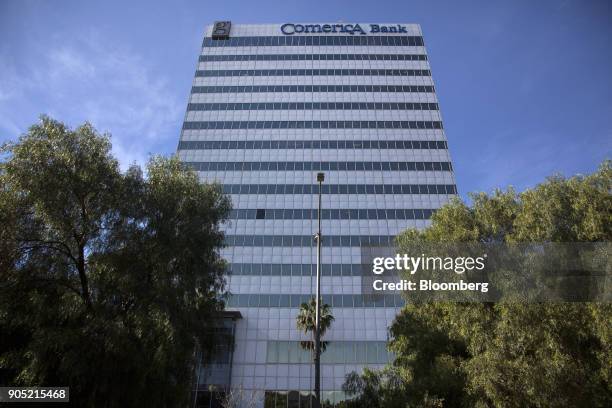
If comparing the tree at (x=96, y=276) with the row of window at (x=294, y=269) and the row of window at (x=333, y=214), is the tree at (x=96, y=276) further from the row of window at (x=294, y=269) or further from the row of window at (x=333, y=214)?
the row of window at (x=333, y=214)

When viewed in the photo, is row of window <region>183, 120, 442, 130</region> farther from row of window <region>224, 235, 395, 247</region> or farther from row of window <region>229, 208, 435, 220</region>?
row of window <region>224, 235, 395, 247</region>

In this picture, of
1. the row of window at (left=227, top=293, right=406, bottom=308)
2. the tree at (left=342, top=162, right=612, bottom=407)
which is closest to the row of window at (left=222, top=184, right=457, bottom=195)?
the row of window at (left=227, top=293, right=406, bottom=308)

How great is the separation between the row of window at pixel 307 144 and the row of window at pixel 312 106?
19.4 ft

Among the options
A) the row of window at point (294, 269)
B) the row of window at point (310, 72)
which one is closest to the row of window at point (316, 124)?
the row of window at point (310, 72)

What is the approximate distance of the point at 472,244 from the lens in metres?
18.5

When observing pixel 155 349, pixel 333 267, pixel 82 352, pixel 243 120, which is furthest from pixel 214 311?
pixel 243 120

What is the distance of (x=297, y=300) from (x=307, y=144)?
69.2ft

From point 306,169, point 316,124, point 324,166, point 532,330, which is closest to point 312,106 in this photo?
point 316,124

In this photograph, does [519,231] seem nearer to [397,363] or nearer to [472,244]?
[472,244]

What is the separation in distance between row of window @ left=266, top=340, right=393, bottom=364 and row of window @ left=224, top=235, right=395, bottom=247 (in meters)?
10.9

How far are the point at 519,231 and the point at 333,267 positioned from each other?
1136 inches

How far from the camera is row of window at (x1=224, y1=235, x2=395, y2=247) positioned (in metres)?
45.8

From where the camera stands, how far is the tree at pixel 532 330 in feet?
47.4

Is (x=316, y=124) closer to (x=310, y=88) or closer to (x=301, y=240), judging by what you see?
(x=310, y=88)
